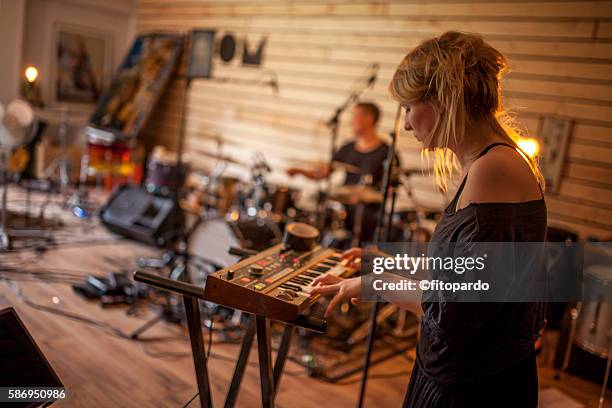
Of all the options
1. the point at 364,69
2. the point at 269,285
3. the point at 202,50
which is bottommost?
the point at 269,285

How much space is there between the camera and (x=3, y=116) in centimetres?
452

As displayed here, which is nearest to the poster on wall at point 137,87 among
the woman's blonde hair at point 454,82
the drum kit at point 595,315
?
the drum kit at point 595,315

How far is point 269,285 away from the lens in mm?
1611

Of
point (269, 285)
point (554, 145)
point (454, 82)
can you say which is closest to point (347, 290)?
point (269, 285)

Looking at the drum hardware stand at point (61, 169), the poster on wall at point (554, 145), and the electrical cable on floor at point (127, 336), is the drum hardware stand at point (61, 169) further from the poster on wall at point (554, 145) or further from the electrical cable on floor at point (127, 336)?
the poster on wall at point (554, 145)

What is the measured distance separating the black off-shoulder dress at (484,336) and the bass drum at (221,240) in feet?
7.76

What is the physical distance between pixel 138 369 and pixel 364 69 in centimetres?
405

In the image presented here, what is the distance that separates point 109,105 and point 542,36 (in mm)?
6508

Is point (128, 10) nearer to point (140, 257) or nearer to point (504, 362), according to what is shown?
point (140, 257)

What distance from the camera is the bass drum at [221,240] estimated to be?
3.74 metres

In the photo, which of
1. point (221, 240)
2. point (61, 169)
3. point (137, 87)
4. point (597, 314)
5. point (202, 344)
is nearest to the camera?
point (202, 344)

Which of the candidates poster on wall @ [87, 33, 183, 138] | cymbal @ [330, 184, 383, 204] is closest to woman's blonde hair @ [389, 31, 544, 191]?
cymbal @ [330, 184, 383, 204]

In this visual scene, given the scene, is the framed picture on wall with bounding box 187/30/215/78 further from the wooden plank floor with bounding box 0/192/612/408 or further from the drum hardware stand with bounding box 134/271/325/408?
the drum hardware stand with bounding box 134/271/325/408

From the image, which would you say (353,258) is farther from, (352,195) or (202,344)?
(352,195)
